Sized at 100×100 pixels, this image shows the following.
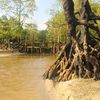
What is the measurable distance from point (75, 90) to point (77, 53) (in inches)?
115

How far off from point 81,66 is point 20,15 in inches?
1454

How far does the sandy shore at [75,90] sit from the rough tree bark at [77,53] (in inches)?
27.4

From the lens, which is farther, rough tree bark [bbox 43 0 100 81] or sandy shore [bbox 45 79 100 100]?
rough tree bark [bbox 43 0 100 81]

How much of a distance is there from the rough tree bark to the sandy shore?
2.28ft

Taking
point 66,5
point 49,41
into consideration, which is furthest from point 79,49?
point 49,41

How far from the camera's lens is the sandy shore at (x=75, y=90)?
10.4m

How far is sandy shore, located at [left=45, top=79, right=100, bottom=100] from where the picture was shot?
1036 centimetres

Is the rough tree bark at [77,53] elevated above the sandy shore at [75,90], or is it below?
above

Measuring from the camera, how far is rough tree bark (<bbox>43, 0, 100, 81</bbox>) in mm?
13758

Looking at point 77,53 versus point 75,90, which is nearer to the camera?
point 75,90

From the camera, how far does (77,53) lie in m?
14.0

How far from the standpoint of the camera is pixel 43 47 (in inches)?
1889

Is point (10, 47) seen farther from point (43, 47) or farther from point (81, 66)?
point (81, 66)

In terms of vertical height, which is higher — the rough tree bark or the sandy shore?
the rough tree bark
